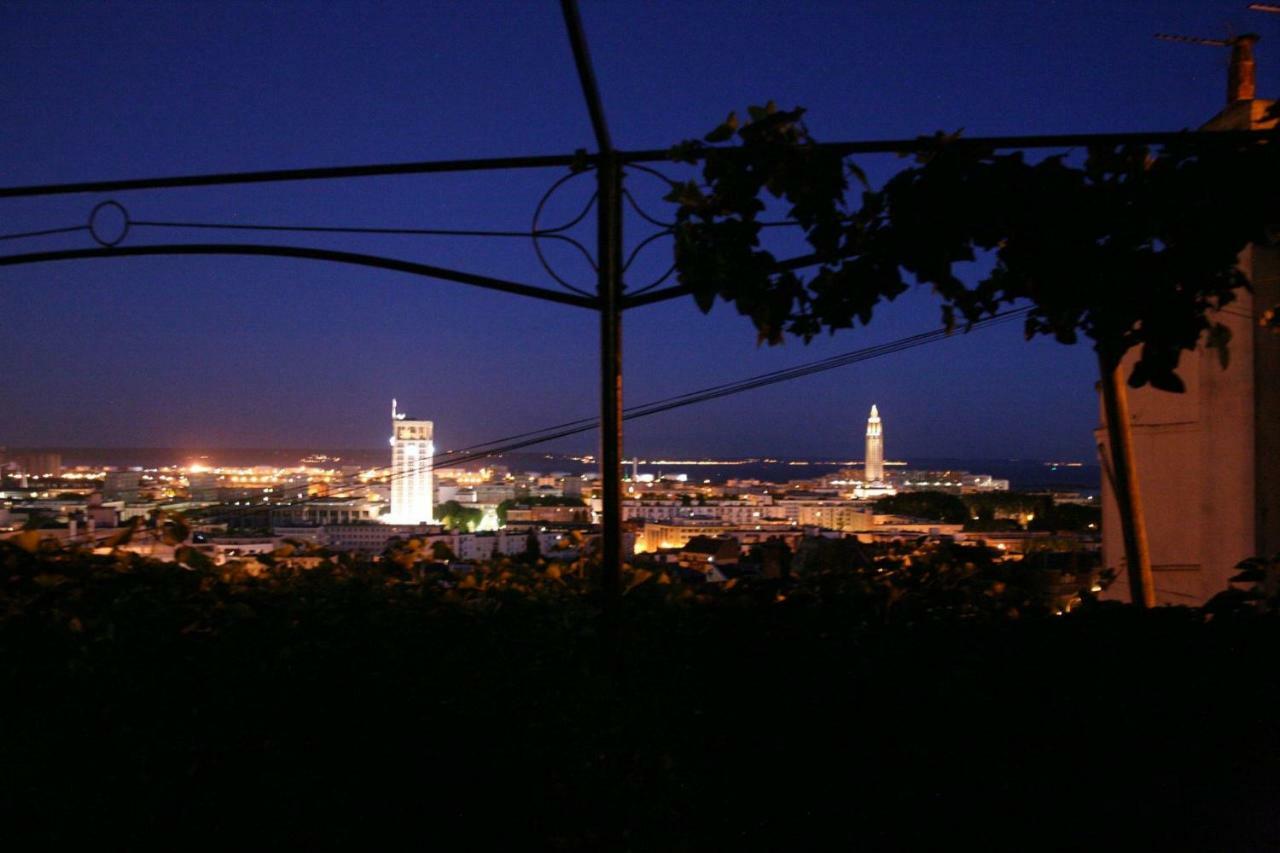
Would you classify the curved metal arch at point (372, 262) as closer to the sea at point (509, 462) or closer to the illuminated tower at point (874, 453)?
the sea at point (509, 462)

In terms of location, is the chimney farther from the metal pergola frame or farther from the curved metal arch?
the curved metal arch

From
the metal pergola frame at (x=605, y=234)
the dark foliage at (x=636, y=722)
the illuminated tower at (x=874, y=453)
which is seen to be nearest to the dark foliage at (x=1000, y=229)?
the metal pergola frame at (x=605, y=234)

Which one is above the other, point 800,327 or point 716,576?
point 800,327

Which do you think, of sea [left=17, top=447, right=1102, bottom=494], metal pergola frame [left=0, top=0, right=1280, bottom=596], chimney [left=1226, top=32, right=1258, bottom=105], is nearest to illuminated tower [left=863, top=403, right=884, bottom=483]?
sea [left=17, top=447, right=1102, bottom=494]

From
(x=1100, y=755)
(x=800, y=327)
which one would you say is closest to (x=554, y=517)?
(x=800, y=327)

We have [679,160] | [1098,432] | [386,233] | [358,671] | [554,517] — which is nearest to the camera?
[358,671]

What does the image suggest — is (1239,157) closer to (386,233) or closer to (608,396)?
(608,396)

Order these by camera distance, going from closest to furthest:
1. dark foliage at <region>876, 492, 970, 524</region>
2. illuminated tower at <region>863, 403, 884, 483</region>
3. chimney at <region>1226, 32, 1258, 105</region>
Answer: chimney at <region>1226, 32, 1258, 105</region>, dark foliage at <region>876, 492, 970, 524</region>, illuminated tower at <region>863, 403, 884, 483</region>
